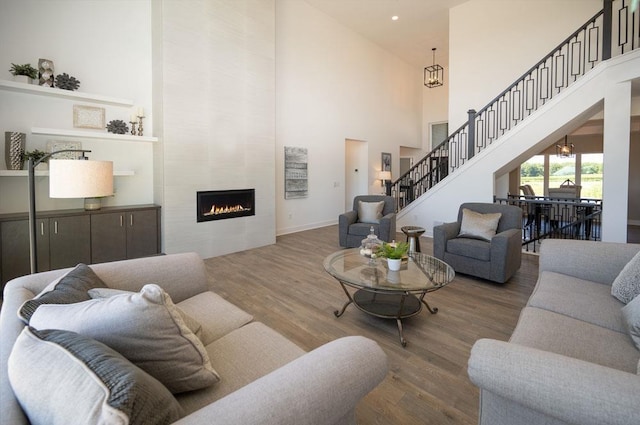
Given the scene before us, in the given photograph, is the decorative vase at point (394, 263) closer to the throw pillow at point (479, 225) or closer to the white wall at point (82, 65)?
the throw pillow at point (479, 225)

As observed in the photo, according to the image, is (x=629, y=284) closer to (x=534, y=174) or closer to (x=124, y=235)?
(x=124, y=235)

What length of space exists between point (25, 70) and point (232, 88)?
8.14ft

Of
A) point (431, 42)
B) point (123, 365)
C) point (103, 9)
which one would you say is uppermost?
point (431, 42)

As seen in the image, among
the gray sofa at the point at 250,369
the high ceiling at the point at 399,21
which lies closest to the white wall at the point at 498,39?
the high ceiling at the point at 399,21

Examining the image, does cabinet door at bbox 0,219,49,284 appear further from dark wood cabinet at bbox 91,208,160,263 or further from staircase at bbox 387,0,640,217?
staircase at bbox 387,0,640,217

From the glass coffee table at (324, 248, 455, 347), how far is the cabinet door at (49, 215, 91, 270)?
10.2 feet

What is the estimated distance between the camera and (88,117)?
4.14m

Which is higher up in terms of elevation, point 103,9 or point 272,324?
point 103,9

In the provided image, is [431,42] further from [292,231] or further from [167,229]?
[167,229]

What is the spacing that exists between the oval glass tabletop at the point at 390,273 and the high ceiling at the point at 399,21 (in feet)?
20.2

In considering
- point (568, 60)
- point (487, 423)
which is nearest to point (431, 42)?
point (568, 60)

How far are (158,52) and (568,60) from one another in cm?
737

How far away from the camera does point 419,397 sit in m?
1.81

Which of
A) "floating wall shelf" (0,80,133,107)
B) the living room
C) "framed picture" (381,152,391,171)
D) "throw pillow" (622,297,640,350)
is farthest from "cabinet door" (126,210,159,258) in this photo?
"framed picture" (381,152,391,171)
